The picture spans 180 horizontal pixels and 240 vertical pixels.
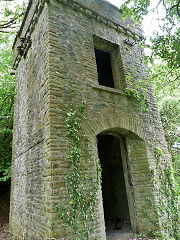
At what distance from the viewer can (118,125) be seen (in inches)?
178

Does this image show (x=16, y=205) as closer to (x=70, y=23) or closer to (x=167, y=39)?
(x=70, y=23)

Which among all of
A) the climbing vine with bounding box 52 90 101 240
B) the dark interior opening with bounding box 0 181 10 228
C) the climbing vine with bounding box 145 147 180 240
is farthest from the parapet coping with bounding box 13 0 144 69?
the dark interior opening with bounding box 0 181 10 228

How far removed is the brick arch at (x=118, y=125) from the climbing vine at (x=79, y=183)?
0.37m

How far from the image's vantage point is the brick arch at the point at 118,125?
4148mm

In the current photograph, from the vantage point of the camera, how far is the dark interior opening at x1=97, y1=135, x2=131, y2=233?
6445 mm

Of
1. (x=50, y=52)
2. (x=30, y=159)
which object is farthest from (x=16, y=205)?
(x=50, y=52)

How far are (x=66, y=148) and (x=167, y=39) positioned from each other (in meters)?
3.40

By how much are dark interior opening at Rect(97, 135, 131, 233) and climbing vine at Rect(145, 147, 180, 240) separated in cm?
183

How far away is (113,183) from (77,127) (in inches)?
164

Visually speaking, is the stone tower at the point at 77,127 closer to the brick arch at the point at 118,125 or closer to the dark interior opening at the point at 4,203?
the brick arch at the point at 118,125

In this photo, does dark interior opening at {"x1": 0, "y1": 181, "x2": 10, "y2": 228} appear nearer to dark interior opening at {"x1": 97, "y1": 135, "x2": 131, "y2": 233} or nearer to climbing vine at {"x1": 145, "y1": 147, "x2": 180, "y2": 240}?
dark interior opening at {"x1": 97, "y1": 135, "x2": 131, "y2": 233}

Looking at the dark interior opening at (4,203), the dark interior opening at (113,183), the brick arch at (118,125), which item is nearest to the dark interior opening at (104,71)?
the dark interior opening at (113,183)

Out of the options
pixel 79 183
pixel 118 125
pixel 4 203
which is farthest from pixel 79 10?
pixel 4 203

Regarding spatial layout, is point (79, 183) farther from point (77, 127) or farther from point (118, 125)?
point (118, 125)
